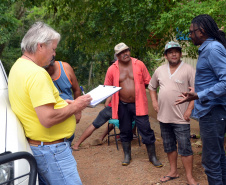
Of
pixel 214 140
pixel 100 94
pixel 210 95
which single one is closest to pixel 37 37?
pixel 100 94

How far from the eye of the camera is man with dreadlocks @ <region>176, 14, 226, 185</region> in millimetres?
3016

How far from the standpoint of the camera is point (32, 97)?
A: 2232mm

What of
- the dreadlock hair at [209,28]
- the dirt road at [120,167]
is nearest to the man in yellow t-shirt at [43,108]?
the dreadlock hair at [209,28]

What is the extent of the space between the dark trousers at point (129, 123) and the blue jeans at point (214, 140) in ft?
6.25

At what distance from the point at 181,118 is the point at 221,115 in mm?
1130

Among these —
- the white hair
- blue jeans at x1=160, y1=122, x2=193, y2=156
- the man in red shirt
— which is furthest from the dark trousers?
the white hair

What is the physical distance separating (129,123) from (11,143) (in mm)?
3341

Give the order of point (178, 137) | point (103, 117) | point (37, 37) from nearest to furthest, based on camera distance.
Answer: point (37, 37)
point (178, 137)
point (103, 117)

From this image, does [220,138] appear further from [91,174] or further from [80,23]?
[80,23]

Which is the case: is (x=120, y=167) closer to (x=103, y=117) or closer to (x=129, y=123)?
(x=129, y=123)

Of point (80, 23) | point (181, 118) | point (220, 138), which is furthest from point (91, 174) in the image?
point (80, 23)

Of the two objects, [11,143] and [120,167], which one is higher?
[11,143]

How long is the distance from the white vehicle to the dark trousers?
2977mm

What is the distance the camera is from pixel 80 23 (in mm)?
8859
